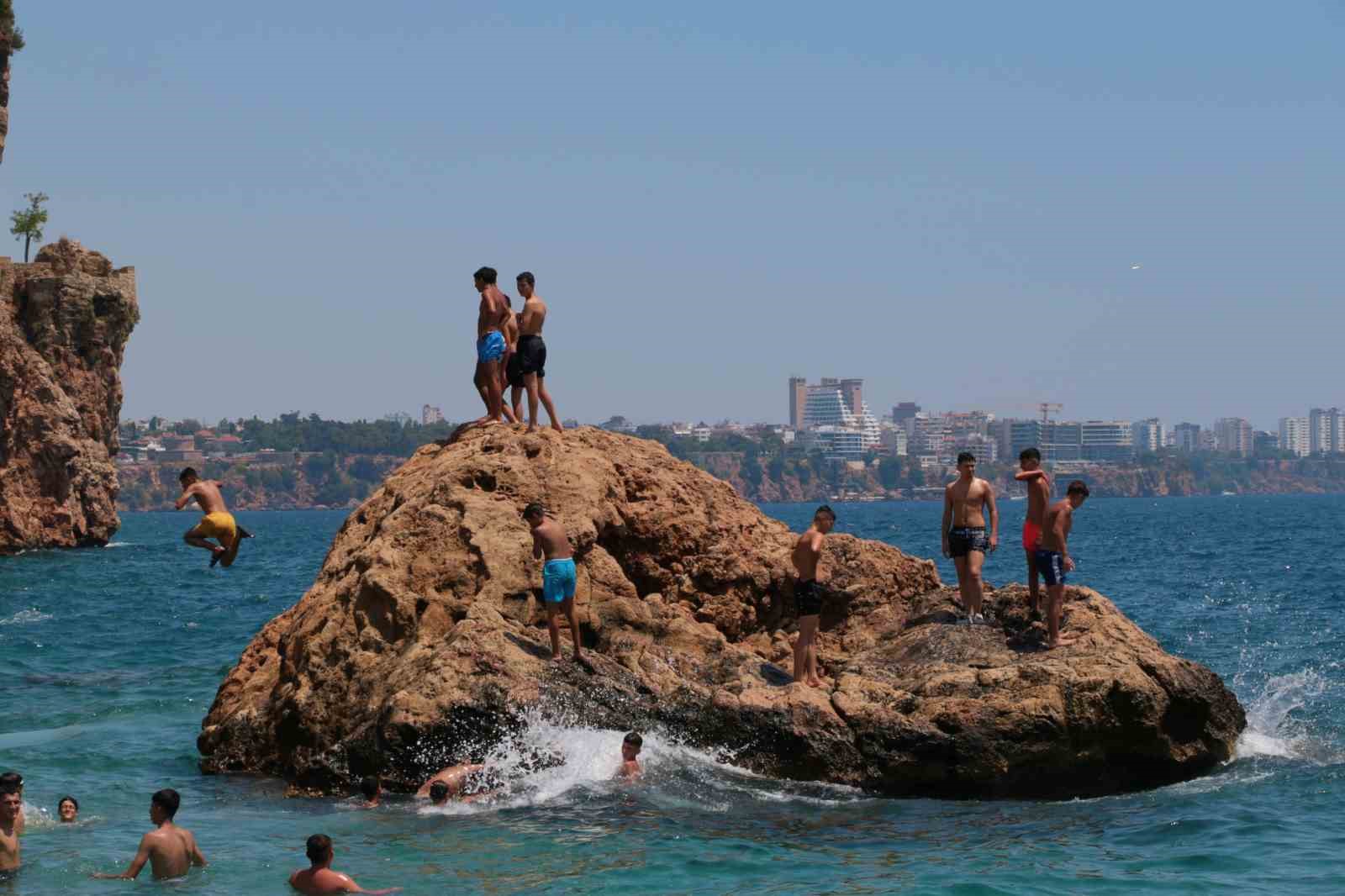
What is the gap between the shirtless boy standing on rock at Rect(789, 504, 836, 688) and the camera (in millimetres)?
15078

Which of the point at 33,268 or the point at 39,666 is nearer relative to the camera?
the point at 39,666

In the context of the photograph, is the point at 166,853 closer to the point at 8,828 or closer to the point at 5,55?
the point at 8,828

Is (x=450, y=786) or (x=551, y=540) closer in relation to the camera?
(x=450, y=786)

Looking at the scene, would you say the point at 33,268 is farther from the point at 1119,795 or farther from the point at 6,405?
the point at 1119,795

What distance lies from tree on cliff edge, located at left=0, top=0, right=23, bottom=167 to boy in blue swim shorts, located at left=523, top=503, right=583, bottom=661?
45342 mm

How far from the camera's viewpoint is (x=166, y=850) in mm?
12062

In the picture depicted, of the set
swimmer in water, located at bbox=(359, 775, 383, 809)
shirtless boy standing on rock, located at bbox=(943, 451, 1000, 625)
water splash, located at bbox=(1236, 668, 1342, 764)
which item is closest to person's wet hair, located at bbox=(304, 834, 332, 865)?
swimmer in water, located at bbox=(359, 775, 383, 809)

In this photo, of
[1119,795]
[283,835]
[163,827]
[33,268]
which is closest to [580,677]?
[283,835]

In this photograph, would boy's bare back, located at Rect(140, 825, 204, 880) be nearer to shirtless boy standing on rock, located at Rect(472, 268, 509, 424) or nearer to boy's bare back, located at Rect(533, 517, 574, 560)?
boy's bare back, located at Rect(533, 517, 574, 560)

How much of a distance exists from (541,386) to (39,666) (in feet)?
39.0

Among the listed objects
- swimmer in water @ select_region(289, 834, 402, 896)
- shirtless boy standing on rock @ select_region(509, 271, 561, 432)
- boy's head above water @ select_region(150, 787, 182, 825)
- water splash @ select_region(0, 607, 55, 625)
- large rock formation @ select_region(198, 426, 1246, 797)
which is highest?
shirtless boy standing on rock @ select_region(509, 271, 561, 432)

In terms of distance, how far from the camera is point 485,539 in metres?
15.7

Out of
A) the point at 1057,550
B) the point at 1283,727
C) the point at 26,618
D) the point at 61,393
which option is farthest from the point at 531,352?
the point at 61,393

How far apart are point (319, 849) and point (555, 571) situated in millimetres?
3910
